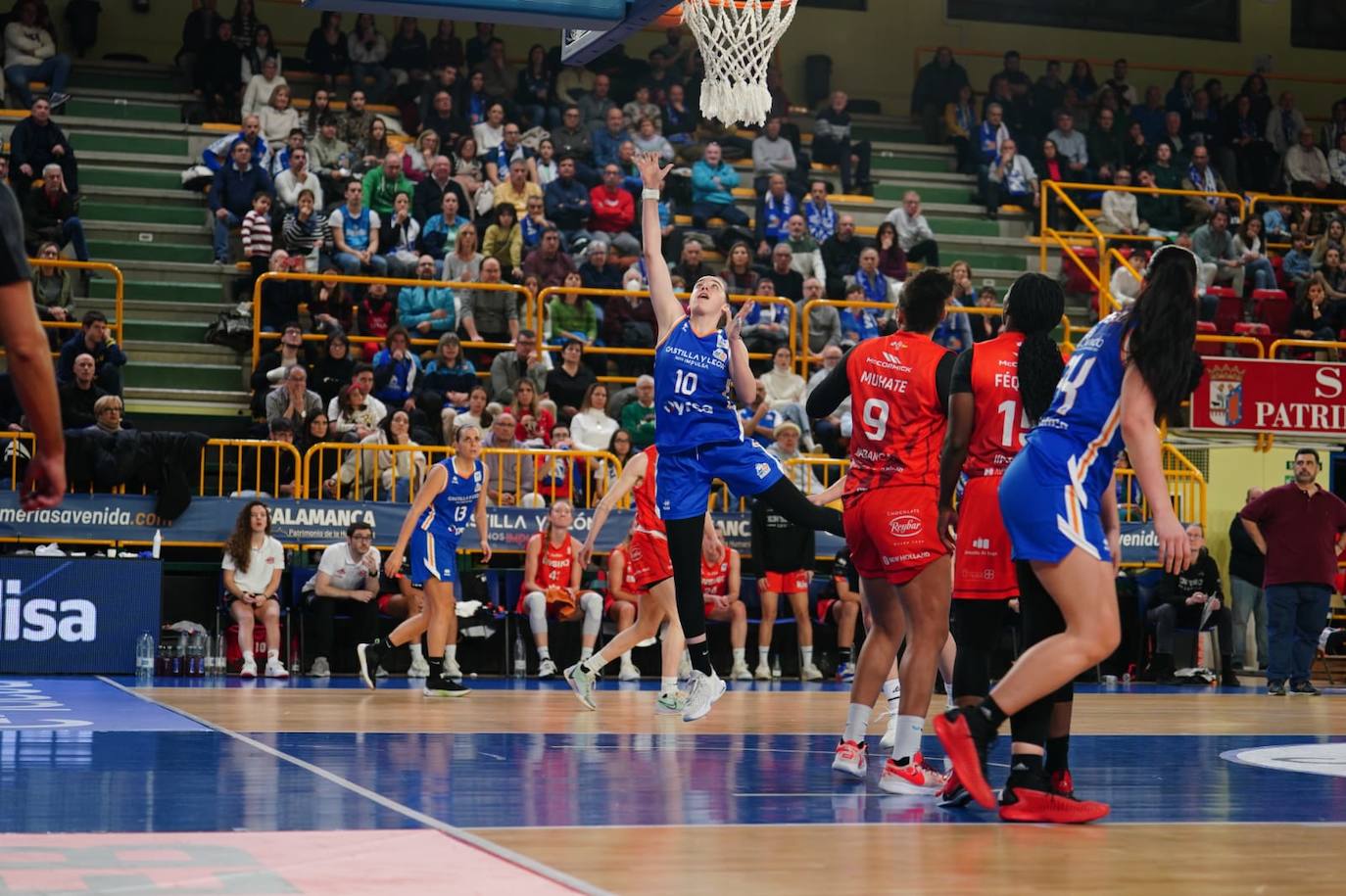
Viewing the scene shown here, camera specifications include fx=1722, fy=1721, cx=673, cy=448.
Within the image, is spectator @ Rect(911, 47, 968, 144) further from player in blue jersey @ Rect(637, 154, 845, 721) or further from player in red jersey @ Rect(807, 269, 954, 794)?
player in red jersey @ Rect(807, 269, 954, 794)

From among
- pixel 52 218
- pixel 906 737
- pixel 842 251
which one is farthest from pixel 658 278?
pixel 842 251

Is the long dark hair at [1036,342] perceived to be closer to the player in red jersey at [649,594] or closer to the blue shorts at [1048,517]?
the blue shorts at [1048,517]

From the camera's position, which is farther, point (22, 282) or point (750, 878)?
point (750, 878)

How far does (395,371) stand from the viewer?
63.4 ft

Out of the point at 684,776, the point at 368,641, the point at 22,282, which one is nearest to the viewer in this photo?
the point at 22,282

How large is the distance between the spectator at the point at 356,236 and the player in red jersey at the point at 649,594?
8.52m

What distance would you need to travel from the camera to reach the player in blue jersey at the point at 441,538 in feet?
44.1

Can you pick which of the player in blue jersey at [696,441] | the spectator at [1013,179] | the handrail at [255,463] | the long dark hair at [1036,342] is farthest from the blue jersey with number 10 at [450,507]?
the spectator at [1013,179]

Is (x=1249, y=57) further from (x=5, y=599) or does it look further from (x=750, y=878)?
(x=750, y=878)

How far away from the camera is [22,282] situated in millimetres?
4160

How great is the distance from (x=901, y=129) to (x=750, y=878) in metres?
25.1

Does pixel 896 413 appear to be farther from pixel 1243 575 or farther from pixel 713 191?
pixel 713 191

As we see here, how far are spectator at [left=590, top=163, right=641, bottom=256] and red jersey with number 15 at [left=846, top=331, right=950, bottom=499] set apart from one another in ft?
49.5

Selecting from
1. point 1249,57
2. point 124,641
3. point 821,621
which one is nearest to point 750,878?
point 124,641
